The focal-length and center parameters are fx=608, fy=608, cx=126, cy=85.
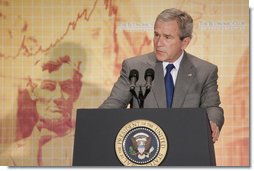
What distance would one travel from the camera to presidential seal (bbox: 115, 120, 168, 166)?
3.04 meters

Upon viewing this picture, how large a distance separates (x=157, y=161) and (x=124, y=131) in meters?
0.22

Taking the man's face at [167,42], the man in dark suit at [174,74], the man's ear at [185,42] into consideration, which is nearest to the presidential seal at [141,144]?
the man in dark suit at [174,74]

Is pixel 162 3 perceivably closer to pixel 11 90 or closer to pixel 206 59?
pixel 206 59

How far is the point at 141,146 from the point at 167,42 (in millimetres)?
1465

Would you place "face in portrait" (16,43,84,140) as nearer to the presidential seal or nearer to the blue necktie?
the blue necktie

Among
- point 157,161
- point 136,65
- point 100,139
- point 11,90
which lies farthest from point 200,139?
point 11,90

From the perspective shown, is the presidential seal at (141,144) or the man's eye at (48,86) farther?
the man's eye at (48,86)

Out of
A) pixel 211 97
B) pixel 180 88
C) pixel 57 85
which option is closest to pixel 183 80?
pixel 180 88

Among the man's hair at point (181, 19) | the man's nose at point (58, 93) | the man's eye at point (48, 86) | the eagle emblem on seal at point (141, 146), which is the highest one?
the man's hair at point (181, 19)

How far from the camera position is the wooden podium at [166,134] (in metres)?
3.02

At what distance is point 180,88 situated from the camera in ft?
14.2

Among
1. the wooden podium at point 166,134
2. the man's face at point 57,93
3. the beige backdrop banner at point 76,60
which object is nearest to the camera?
the wooden podium at point 166,134

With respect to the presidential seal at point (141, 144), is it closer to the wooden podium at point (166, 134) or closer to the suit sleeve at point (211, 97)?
the wooden podium at point (166, 134)

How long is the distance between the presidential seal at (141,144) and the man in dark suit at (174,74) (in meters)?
0.96
